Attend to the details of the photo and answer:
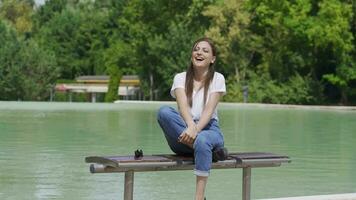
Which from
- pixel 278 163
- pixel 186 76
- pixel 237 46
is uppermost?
pixel 237 46

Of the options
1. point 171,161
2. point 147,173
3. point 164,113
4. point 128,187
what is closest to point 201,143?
point 171,161

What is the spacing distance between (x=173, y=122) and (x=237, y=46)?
44.0 meters

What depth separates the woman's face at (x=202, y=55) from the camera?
18.2ft

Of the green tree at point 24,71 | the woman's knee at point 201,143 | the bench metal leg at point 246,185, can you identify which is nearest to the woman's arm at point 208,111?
the woman's knee at point 201,143

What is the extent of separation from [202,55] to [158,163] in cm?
94

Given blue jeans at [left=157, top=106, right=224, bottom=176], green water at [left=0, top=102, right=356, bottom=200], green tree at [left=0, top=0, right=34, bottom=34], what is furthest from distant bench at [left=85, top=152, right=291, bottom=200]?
green tree at [left=0, top=0, right=34, bottom=34]

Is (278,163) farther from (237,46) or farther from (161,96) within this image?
(161,96)

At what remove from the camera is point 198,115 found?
220 inches

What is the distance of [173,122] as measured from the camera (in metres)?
5.42

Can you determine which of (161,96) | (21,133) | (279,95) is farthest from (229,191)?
(161,96)

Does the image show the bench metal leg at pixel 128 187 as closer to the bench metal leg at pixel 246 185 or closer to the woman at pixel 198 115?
the woman at pixel 198 115

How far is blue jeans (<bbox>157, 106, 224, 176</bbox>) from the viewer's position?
206 inches

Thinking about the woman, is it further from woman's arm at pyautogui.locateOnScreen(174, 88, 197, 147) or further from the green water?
the green water

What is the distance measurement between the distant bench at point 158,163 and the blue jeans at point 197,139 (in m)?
0.10
